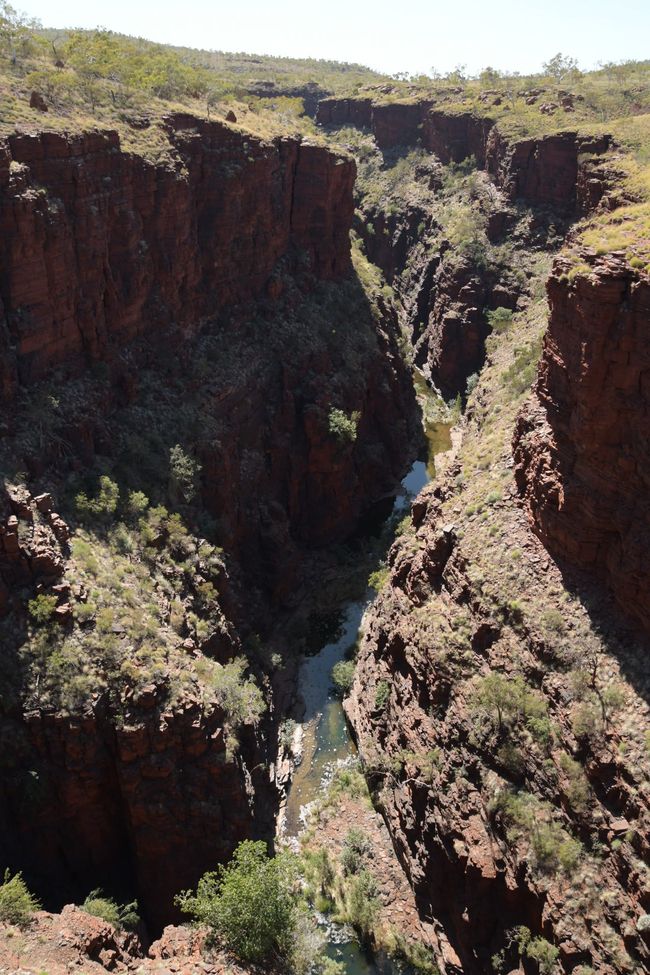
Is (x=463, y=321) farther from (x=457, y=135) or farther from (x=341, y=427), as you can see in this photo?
(x=457, y=135)

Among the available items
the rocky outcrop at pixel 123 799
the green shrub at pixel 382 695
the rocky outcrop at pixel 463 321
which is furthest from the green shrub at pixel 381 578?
the rocky outcrop at pixel 463 321

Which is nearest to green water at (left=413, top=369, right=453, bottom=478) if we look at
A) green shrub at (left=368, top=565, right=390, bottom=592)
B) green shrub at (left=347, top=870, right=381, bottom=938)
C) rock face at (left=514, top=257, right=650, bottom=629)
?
green shrub at (left=368, top=565, right=390, bottom=592)

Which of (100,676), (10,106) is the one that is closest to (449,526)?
(100,676)

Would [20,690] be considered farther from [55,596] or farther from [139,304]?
[139,304]

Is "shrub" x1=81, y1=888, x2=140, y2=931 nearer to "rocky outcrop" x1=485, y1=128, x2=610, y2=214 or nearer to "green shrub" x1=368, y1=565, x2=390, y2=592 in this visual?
"green shrub" x1=368, y1=565, x2=390, y2=592

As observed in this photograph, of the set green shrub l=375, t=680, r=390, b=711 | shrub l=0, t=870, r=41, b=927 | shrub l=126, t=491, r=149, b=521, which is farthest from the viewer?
green shrub l=375, t=680, r=390, b=711

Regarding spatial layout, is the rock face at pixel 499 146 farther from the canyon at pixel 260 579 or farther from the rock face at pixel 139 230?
the rock face at pixel 139 230
